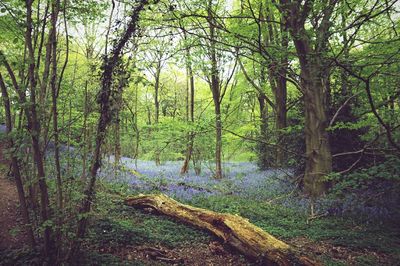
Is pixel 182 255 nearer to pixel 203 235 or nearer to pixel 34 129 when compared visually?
pixel 203 235

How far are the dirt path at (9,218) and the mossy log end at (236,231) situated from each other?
2.70 meters

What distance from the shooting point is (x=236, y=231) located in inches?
216


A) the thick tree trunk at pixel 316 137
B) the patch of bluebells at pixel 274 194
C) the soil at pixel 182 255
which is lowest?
the soil at pixel 182 255

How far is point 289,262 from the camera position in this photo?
14.6 ft

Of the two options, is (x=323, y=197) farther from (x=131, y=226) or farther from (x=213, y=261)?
(x=131, y=226)

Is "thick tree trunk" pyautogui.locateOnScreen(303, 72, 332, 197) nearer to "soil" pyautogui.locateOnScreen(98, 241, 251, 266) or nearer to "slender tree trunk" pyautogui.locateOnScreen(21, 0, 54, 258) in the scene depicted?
"soil" pyautogui.locateOnScreen(98, 241, 251, 266)

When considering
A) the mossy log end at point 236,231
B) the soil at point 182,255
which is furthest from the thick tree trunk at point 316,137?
the soil at point 182,255

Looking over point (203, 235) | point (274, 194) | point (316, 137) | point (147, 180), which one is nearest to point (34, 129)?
point (203, 235)

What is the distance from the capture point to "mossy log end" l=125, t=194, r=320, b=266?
4.59 metres

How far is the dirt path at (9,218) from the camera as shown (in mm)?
5172

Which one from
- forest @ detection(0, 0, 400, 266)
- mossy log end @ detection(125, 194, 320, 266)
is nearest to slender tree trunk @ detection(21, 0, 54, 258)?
forest @ detection(0, 0, 400, 266)

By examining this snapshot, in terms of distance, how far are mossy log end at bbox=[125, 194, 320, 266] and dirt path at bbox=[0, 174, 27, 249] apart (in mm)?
2698

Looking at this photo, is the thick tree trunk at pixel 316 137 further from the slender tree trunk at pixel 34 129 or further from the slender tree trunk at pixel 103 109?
the slender tree trunk at pixel 34 129

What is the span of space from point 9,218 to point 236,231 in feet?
16.5
